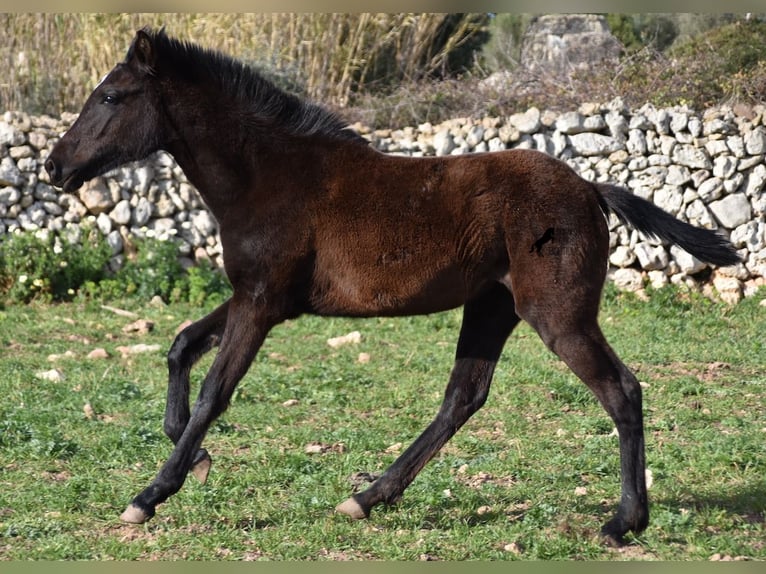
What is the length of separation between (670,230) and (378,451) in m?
2.30

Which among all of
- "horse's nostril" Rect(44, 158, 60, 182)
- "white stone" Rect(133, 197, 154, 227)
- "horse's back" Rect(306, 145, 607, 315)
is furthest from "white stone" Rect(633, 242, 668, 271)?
"horse's nostril" Rect(44, 158, 60, 182)

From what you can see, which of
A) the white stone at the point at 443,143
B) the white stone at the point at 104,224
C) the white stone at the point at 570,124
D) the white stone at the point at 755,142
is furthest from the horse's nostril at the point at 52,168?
the white stone at the point at 755,142

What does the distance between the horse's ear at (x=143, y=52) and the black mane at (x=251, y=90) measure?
79 mm

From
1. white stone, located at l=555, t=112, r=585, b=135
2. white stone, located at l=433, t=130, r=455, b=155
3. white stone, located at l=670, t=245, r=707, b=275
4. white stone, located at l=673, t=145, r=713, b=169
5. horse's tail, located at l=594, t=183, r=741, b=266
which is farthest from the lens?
white stone, located at l=433, t=130, r=455, b=155

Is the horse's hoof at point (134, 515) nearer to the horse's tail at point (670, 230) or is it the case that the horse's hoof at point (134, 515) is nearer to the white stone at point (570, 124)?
the horse's tail at point (670, 230)

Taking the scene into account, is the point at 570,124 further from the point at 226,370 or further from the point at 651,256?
the point at 226,370

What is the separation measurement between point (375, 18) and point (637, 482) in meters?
10.6

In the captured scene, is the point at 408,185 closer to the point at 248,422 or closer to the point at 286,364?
the point at 248,422

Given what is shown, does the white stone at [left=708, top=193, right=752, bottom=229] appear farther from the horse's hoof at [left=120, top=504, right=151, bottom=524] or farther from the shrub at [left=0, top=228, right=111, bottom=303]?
the horse's hoof at [left=120, top=504, right=151, bottom=524]

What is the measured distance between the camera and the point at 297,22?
544 inches

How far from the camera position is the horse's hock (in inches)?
440

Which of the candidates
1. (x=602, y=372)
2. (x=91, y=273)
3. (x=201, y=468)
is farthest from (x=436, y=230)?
(x=91, y=273)

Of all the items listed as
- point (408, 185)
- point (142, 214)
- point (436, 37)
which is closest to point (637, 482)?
point (408, 185)

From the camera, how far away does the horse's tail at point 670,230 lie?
5.00 meters
